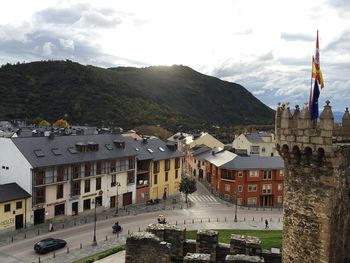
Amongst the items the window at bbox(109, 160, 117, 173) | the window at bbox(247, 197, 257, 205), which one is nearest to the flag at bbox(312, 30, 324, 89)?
the window at bbox(109, 160, 117, 173)

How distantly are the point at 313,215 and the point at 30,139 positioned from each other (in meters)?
45.8

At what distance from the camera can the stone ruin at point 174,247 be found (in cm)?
2041

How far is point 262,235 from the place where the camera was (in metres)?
48.2

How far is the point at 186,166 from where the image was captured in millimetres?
107562

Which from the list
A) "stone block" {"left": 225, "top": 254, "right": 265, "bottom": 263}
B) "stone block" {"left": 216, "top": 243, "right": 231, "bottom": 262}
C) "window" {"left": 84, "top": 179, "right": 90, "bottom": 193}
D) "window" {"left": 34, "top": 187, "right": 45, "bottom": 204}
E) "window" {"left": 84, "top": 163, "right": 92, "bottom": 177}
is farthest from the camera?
"window" {"left": 84, "top": 179, "right": 90, "bottom": 193}

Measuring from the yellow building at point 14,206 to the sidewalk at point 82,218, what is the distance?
949 millimetres

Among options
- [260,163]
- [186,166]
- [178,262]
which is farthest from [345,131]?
[186,166]

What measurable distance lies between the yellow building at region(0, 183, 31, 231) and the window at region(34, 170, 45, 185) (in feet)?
6.53

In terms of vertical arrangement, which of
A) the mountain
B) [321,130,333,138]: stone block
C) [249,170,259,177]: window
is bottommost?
[249,170,259,177]: window

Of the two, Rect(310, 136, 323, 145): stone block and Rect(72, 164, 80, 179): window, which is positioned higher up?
Rect(310, 136, 323, 145): stone block

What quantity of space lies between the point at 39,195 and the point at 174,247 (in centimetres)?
3391

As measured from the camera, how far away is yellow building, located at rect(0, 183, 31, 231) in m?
47.6

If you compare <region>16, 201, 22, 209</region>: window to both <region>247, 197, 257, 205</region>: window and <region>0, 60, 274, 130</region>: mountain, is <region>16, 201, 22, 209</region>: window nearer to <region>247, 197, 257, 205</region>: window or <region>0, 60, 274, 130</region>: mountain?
<region>247, 197, 257, 205</region>: window

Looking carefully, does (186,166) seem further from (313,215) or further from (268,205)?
(313,215)
